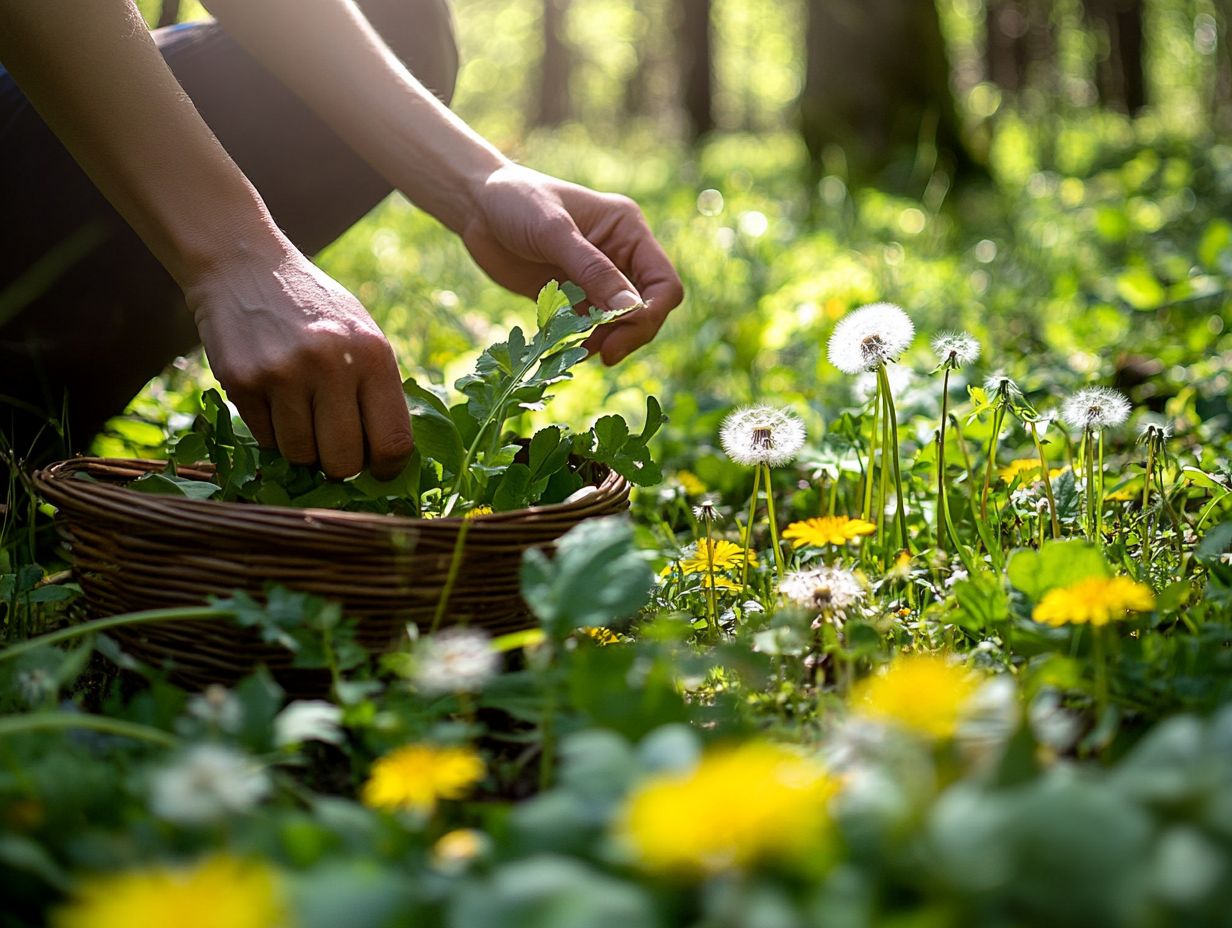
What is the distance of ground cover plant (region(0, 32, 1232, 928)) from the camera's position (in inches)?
25.9

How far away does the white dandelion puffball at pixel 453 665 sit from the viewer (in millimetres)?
857

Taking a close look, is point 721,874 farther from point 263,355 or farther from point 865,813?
point 263,355

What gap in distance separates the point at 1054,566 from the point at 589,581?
516mm

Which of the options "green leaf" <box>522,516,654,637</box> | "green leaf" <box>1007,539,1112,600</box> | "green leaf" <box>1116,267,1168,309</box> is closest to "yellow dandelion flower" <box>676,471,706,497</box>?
"green leaf" <box>1007,539,1112,600</box>

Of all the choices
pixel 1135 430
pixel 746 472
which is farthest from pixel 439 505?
pixel 1135 430

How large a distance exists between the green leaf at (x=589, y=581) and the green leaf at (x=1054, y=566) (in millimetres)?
437

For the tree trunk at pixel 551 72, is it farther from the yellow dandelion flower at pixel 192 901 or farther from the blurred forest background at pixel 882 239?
the yellow dandelion flower at pixel 192 901

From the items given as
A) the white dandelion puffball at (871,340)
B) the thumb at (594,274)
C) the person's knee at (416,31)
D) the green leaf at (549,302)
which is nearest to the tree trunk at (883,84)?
the person's knee at (416,31)

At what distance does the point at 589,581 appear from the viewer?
1.00 metres

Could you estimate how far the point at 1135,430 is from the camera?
2.20m

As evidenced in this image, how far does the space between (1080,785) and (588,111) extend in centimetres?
3568

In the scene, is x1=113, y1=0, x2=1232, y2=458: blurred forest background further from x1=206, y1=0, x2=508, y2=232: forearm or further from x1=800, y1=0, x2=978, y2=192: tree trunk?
x1=206, y1=0, x2=508, y2=232: forearm

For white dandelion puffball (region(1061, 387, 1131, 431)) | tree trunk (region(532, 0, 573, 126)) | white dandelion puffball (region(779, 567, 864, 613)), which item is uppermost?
tree trunk (region(532, 0, 573, 126))

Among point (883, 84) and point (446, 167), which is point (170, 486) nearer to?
point (446, 167)
